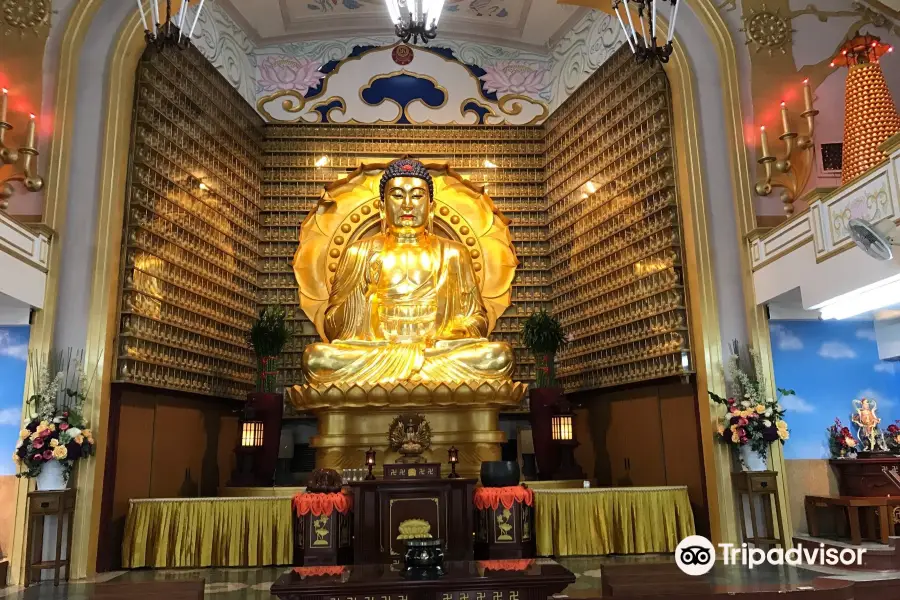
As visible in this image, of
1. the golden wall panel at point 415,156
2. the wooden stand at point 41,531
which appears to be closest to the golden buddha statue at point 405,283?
the golden wall panel at point 415,156

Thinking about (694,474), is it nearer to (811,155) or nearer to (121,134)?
(811,155)

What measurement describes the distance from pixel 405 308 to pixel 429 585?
18.6ft

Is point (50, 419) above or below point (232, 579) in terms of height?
above

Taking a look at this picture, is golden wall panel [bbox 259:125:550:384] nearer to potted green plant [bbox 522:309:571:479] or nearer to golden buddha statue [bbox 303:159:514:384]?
golden buddha statue [bbox 303:159:514:384]

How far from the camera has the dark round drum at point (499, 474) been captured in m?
6.93

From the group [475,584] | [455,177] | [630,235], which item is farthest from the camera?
[455,177]

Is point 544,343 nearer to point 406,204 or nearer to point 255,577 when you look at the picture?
point 406,204

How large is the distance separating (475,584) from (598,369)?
213 inches

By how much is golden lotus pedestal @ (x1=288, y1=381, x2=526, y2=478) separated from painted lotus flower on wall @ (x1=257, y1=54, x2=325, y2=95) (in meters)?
4.91

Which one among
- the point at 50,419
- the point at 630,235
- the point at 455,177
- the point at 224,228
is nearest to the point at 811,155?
the point at 630,235

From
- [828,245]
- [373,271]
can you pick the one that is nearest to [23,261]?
[373,271]

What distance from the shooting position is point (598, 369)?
9273 mm

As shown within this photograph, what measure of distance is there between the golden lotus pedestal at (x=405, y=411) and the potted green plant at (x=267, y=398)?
306 mm

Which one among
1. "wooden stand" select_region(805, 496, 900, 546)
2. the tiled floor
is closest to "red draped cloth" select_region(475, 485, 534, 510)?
the tiled floor
